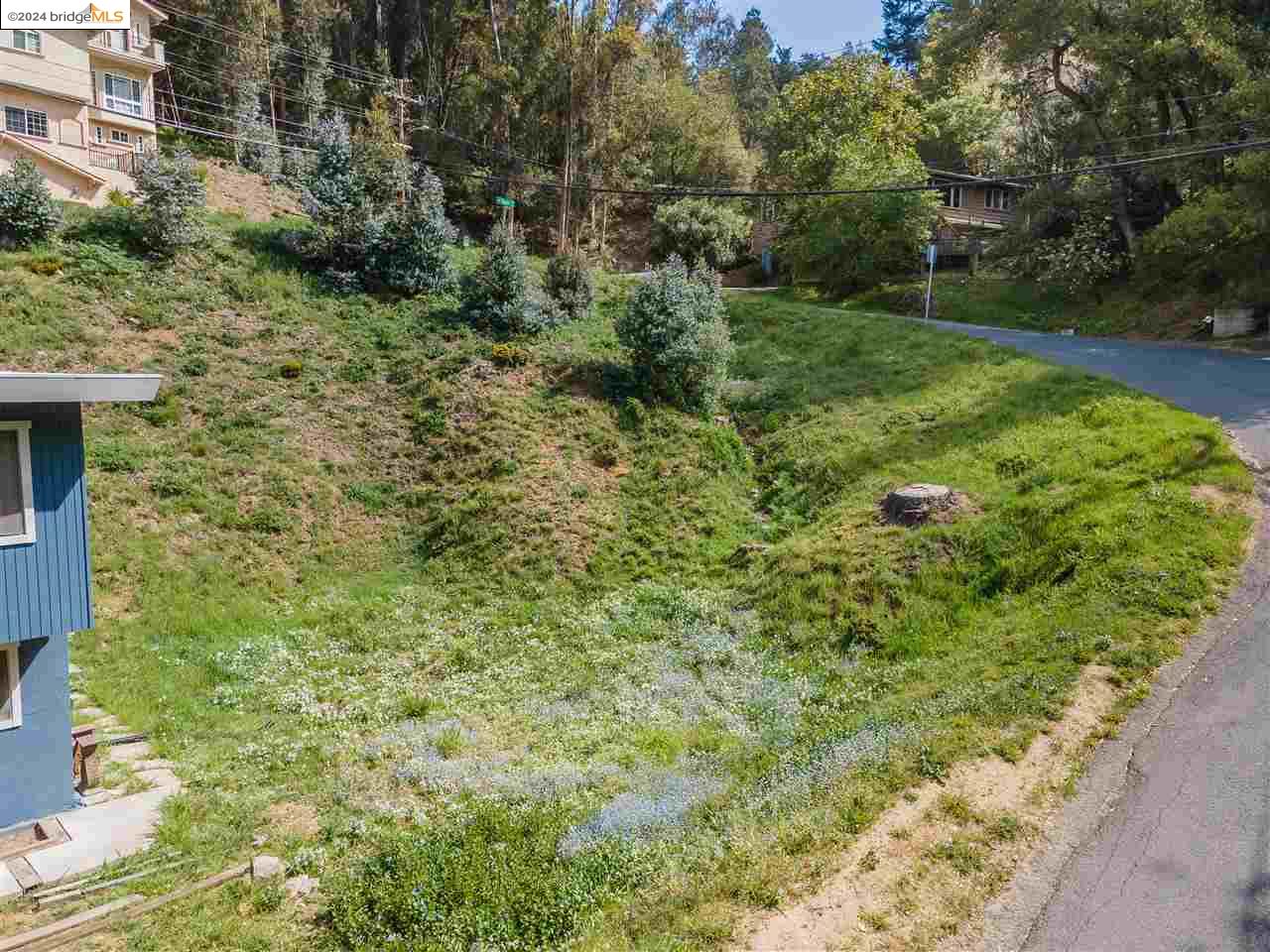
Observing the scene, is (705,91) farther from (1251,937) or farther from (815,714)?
(1251,937)

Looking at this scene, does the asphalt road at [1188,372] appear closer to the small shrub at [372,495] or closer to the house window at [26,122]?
the small shrub at [372,495]

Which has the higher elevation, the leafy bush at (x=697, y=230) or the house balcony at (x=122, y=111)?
the house balcony at (x=122, y=111)

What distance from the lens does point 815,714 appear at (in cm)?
1027

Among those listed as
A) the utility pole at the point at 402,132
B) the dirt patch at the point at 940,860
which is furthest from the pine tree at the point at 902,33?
the dirt patch at the point at 940,860

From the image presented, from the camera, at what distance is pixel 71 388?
8.50m

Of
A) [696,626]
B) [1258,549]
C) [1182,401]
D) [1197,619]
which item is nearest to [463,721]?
[696,626]

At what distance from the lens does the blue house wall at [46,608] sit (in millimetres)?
8742

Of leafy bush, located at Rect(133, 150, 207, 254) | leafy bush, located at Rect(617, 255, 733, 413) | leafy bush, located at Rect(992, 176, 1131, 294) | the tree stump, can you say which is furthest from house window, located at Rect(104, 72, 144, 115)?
leafy bush, located at Rect(992, 176, 1131, 294)

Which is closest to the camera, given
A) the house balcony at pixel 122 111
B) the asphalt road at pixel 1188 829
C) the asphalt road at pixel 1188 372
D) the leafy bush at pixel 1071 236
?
the asphalt road at pixel 1188 829

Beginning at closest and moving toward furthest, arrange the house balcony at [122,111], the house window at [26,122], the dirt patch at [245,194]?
the house window at [26,122]
the dirt patch at [245,194]
the house balcony at [122,111]

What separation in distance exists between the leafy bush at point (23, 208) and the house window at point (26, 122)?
38.4 feet

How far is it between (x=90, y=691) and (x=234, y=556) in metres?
4.24

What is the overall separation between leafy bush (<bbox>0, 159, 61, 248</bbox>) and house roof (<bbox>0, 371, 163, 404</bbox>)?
1789cm

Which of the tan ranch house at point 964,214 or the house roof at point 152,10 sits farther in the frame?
the tan ranch house at point 964,214
